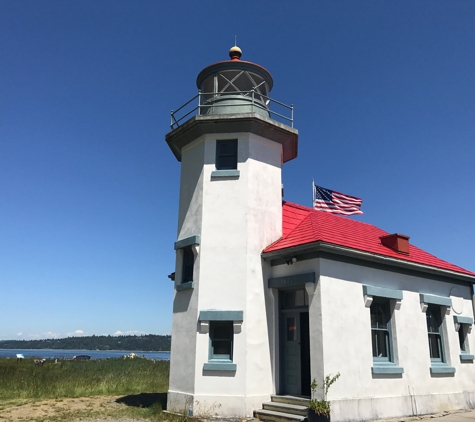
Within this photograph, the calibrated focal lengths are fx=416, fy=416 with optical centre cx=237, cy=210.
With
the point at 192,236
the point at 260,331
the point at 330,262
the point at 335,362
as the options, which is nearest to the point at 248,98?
the point at 192,236

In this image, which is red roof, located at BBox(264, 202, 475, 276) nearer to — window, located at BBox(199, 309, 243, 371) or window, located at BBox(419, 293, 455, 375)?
window, located at BBox(419, 293, 455, 375)

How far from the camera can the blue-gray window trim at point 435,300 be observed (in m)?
12.7

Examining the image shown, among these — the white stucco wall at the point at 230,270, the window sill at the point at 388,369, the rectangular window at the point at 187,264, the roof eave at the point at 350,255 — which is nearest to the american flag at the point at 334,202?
the white stucco wall at the point at 230,270

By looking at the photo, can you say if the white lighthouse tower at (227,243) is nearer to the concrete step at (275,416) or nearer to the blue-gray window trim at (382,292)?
the concrete step at (275,416)

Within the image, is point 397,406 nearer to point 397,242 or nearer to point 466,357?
point 466,357

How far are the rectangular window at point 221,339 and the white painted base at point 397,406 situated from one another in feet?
9.56

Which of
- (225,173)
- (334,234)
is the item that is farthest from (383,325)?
(225,173)

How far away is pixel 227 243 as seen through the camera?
11.6 meters

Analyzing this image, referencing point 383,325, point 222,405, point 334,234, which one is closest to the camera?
point 222,405

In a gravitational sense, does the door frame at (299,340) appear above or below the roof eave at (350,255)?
below

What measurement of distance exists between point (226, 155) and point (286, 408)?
7086mm

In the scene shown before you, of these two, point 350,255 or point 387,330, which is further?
point 387,330

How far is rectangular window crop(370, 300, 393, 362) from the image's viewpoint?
11312mm

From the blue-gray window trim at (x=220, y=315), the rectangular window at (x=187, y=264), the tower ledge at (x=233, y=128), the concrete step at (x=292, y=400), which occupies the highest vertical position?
the tower ledge at (x=233, y=128)
